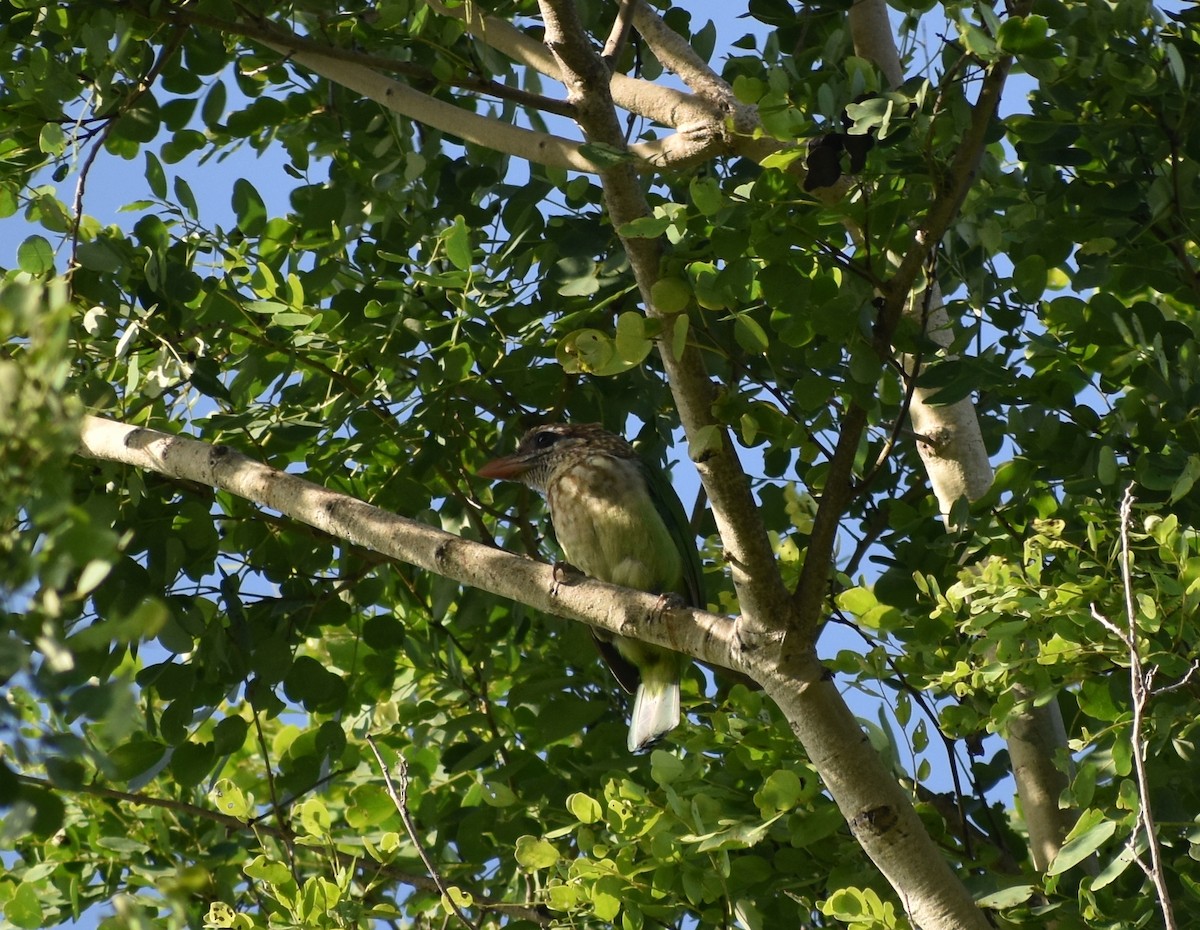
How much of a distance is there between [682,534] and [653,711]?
0.61 metres

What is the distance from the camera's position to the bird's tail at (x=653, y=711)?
10.9ft

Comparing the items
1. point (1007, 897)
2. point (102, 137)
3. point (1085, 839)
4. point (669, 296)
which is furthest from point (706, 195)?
point (102, 137)

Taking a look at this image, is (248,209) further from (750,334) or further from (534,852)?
(534,852)

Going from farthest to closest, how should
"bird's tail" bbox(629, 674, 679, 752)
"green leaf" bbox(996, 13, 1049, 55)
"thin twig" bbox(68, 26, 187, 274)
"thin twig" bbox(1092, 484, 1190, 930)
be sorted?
"bird's tail" bbox(629, 674, 679, 752) < "thin twig" bbox(68, 26, 187, 274) < "green leaf" bbox(996, 13, 1049, 55) < "thin twig" bbox(1092, 484, 1190, 930)

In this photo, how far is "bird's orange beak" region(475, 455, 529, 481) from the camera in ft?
12.2

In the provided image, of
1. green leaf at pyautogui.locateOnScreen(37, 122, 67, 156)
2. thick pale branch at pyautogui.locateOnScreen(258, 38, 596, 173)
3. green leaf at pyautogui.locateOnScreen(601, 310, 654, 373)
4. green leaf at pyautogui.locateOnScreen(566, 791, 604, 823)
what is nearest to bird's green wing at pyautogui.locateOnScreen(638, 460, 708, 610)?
green leaf at pyautogui.locateOnScreen(566, 791, 604, 823)

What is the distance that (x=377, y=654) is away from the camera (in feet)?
12.4

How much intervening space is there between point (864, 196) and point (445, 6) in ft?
3.55

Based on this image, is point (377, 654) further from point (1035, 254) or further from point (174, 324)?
point (1035, 254)

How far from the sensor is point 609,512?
12.7 feet

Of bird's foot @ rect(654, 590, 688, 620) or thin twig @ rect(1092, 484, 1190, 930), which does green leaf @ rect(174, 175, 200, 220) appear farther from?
thin twig @ rect(1092, 484, 1190, 930)

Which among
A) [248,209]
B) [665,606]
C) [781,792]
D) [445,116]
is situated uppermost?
[248,209]

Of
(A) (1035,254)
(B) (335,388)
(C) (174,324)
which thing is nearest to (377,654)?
(B) (335,388)

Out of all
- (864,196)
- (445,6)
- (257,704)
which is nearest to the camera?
(864,196)
